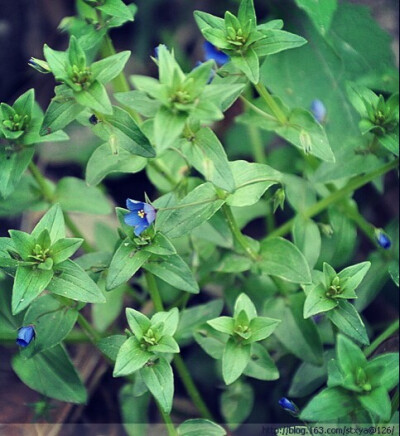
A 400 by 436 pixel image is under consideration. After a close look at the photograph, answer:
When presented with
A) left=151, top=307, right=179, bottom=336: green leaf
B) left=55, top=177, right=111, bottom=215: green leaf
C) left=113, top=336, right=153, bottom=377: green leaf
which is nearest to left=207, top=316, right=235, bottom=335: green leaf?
left=151, top=307, right=179, bottom=336: green leaf

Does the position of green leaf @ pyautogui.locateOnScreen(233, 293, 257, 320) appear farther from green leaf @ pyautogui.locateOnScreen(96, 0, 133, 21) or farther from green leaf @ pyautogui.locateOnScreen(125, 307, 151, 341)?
→ green leaf @ pyautogui.locateOnScreen(96, 0, 133, 21)

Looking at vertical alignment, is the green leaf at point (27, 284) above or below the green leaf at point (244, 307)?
above

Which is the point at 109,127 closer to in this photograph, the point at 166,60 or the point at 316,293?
the point at 166,60

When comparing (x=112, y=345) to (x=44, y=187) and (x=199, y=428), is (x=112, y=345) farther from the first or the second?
(x=44, y=187)

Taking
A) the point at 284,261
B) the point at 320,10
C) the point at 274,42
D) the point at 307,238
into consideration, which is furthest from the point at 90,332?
the point at 320,10

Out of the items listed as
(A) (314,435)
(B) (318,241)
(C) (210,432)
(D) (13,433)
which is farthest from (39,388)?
(B) (318,241)

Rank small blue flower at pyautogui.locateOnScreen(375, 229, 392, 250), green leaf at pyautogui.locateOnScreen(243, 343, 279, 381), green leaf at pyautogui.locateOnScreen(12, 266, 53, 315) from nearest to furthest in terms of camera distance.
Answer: green leaf at pyautogui.locateOnScreen(12, 266, 53, 315) → green leaf at pyautogui.locateOnScreen(243, 343, 279, 381) → small blue flower at pyautogui.locateOnScreen(375, 229, 392, 250)

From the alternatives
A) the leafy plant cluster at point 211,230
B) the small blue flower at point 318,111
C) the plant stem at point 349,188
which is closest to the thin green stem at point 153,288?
the leafy plant cluster at point 211,230

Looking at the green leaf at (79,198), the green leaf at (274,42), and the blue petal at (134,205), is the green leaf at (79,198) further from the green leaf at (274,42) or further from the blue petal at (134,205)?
the green leaf at (274,42)

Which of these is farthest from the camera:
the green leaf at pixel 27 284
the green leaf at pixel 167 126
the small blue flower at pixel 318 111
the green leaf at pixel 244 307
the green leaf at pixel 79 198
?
the small blue flower at pixel 318 111
